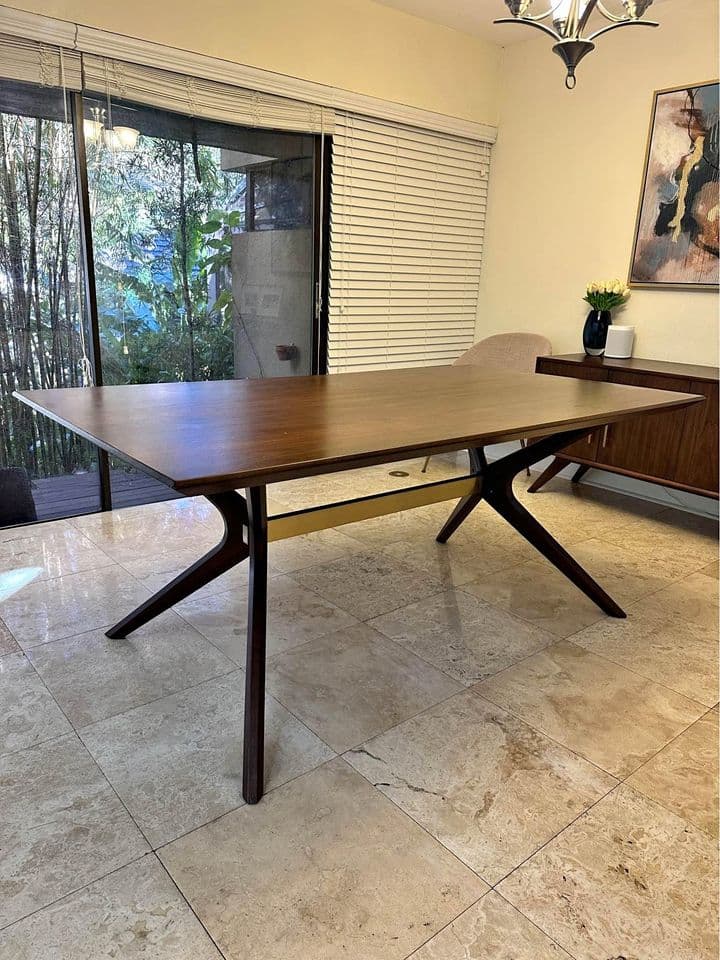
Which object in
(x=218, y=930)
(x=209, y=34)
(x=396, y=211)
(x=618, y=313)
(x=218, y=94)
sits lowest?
(x=218, y=930)

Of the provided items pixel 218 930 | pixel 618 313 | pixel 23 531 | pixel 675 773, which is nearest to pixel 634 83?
pixel 618 313

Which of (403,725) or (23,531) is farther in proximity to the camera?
(23,531)

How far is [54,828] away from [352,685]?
0.81 metres

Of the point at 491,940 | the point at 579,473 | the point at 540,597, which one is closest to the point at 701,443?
the point at 579,473

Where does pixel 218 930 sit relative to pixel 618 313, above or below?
below

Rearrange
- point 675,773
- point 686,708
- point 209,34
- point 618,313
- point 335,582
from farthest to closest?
point 618,313 → point 209,34 → point 335,582 → point 686,708 → point 675,773

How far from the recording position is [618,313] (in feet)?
12.3

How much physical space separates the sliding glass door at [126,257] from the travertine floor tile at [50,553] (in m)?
0.21

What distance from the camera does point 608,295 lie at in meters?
3.65

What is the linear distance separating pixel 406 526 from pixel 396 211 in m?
1.93

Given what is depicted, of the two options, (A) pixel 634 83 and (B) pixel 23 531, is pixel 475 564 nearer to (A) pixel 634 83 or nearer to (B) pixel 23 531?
(B) pixel 23 531

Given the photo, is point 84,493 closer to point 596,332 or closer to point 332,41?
point 332,41

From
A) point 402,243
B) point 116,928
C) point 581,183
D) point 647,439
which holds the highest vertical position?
point 581,183

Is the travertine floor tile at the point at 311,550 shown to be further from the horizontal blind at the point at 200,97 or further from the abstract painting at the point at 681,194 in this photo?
the abstract painting at the point at 681,194
